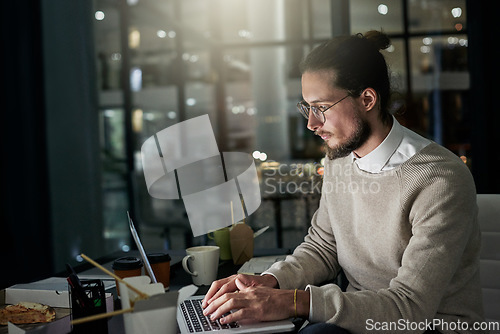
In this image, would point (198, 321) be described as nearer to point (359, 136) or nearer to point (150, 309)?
point (150, 309)

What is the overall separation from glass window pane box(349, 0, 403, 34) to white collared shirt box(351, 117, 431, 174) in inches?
118

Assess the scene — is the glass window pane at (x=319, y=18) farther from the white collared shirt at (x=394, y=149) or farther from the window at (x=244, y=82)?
the white collared shirt at (x=394, y=149)

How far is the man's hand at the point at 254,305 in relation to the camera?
1106 mm

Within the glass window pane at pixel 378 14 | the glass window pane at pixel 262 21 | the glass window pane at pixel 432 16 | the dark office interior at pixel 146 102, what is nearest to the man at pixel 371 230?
the dark office interior at pixel 146 102

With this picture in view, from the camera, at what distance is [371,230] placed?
4.67 feet

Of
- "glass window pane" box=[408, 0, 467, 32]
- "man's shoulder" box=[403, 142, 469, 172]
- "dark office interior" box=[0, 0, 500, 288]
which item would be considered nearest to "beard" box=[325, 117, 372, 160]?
"man's shoulder" box=[403, 142, 469, 172]

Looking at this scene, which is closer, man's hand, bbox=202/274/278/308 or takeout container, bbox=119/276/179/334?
takeout container, bbox=119/276/179/334

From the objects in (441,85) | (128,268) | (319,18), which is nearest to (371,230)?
(128,268)

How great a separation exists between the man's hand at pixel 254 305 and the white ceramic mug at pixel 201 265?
0.35 meters

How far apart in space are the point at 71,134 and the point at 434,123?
3460 millimetres

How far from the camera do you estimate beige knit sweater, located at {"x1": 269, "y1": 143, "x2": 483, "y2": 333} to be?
1156 mm

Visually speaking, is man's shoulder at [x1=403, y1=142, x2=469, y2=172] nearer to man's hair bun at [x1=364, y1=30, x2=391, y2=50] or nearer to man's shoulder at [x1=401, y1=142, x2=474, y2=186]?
man's shoulder at [x1=401, y1=142, x2=474, y2=186]

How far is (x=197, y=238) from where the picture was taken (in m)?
4.93

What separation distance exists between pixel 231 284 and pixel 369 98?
2.19ft
